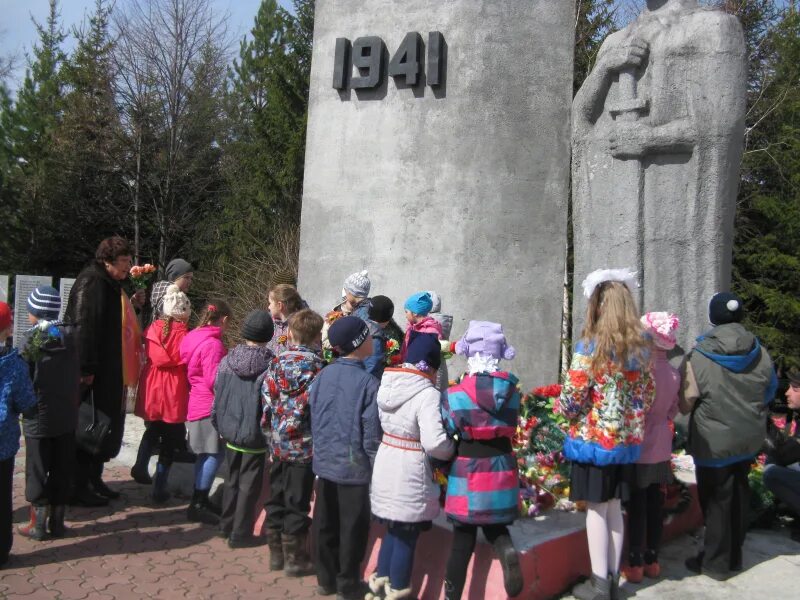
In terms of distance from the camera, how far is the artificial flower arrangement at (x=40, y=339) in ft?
15.6

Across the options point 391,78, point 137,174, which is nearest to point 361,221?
point 391,78

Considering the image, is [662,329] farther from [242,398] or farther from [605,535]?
[242,398]

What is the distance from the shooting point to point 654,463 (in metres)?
4.08

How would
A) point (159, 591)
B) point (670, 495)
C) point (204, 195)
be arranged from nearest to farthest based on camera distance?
point (159, 591) → point (670, 495) → point (204, 195)

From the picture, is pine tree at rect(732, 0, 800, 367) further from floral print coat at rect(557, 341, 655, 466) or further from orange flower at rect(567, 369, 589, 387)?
orange flower at rect(567, 369, 589, 387)

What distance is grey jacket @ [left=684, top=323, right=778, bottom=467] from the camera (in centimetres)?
423

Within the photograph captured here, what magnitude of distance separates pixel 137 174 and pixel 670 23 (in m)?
18.3

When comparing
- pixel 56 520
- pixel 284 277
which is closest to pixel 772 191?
pixel 284 277

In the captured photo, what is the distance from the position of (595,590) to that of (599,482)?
0.58m

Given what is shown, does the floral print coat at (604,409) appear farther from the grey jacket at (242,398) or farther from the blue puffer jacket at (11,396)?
the blue puffer jacket at (11,396)

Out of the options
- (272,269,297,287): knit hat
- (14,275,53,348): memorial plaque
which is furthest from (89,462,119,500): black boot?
(272,269,297,287): knit hat

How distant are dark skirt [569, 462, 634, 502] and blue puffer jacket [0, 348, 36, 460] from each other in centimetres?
320

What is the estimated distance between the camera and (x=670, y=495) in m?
4.84

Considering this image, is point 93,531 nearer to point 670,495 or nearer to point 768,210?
point 670,495
